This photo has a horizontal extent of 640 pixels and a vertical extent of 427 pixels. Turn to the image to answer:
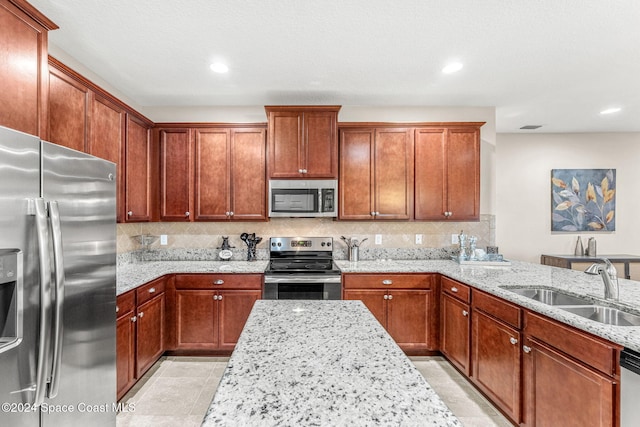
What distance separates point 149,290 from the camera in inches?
109

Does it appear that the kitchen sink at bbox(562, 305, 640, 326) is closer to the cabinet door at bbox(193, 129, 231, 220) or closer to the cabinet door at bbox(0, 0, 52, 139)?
the cabinet door at bbox(193, 129, 231, 220)

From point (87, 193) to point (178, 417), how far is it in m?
1.70

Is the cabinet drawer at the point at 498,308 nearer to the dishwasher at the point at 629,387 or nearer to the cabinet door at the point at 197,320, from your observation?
the dishwasher at the point at 629,387

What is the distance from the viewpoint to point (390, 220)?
11.9 feet

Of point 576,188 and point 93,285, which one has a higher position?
point 576,188

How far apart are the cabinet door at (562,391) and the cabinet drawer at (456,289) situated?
74 centimetres

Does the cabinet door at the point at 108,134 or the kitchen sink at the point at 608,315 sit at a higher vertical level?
the cabinet door at the point at 108,134

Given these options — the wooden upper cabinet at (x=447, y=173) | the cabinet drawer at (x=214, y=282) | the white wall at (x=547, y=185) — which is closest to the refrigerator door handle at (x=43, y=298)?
the cabinet drawer at (x=214, y=282)

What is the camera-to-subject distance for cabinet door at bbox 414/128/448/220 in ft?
11.8

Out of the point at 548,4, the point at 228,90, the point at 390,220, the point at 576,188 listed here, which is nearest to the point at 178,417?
the point at 390,220

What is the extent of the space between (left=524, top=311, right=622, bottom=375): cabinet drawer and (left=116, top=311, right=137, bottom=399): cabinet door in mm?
2718

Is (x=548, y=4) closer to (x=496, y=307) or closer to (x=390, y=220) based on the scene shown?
(x=496, y=307)

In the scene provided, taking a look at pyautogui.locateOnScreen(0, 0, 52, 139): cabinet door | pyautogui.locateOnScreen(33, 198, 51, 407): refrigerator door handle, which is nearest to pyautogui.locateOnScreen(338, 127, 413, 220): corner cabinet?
pyautogui.locateOnScreen(0, 0, 52, 139): cabinet door

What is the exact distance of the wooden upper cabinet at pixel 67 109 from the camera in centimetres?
204
